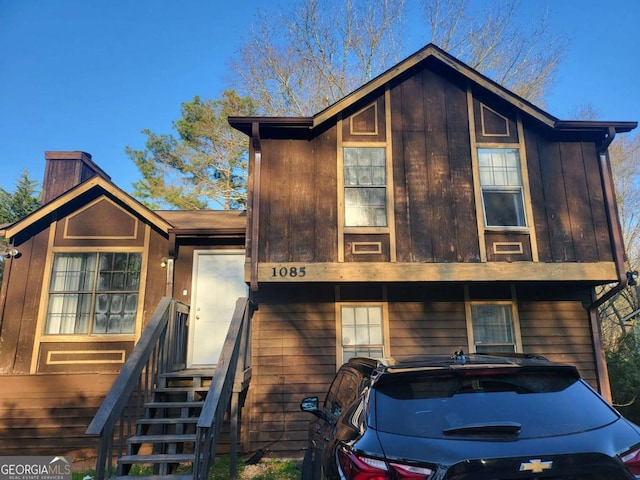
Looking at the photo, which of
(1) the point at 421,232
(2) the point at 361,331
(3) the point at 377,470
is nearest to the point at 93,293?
(2) the point at 361,331

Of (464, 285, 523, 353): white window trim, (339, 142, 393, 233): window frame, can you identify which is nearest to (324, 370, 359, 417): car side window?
(339, 142, 393, 233): window frame

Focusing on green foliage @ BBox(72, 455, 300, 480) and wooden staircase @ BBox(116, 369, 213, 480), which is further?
green foliage @ BBox(72, 455, 300, 480)

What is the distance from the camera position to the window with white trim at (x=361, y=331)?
25.3ft

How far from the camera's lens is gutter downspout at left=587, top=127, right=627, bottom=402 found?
7215mm

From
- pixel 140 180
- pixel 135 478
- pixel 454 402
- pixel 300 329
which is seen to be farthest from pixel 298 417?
pixel 140 180

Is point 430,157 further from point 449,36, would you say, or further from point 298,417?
point 449,36

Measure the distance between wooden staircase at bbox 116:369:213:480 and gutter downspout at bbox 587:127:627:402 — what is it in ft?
22.4

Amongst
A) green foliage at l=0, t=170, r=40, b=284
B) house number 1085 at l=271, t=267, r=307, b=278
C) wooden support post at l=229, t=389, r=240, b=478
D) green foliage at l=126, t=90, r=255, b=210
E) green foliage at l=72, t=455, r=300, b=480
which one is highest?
green foliage at l=126, t=90, r=255, b=210

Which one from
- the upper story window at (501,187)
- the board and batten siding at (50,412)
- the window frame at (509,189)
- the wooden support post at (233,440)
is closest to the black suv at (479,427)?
the wooden support post at (233,440)

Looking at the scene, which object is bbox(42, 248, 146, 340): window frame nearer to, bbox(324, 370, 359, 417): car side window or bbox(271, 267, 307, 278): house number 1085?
bbox(271, 267, 307, 278): house number 1085

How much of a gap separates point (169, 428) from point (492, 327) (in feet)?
19.6

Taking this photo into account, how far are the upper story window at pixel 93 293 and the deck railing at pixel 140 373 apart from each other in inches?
45.6

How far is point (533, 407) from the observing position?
7.55 feet

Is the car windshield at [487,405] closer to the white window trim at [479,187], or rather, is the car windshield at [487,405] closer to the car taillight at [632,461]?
the car taillight at [632,461]
